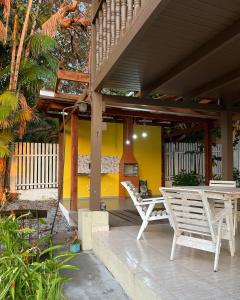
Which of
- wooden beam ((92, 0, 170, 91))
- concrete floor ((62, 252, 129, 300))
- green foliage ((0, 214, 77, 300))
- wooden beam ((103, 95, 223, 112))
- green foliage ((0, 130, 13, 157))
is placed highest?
wooden beam ((92, 0, 170, 91))

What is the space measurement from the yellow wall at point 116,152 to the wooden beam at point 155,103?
4.67 metres

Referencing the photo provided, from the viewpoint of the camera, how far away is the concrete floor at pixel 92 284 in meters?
3.00

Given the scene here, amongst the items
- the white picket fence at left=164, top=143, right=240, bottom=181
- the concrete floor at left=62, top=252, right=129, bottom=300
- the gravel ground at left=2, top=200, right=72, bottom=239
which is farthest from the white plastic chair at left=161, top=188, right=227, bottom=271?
the white picket fence at left=164, top=143, right=240, bottom=181

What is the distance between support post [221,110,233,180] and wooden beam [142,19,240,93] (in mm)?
1572

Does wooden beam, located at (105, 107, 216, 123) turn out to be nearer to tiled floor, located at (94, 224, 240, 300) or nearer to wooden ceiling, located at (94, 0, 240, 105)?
wooden ceiling, located at (94, 0, 240, 105)

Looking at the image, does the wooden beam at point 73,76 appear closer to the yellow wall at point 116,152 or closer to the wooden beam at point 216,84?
the wooden beam at point 216,84

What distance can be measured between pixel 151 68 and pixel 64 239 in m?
3.41

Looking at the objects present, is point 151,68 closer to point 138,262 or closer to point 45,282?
point 138,262

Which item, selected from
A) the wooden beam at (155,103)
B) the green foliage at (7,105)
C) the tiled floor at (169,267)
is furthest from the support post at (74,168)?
the tiled floor at (169,267)

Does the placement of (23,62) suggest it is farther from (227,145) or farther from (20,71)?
(227,145)

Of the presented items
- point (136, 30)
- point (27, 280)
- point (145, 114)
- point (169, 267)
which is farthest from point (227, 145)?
point (27, 280)

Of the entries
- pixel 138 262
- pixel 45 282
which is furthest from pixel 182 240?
pixel 45 282

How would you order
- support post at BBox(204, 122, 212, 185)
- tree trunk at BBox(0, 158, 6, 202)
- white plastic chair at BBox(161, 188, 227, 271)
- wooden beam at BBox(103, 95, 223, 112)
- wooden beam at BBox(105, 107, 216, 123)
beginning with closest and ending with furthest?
white plastic chair at BBox(161, 188, 227, 271) → wooden beam at BBox(103, 95, 223, 112) → wooden beam at BBox(105, 107, 216, 123) → support post at BBox(204, 122, 212, 185) → tree trunk at BBox(0, 158, 6, 202)

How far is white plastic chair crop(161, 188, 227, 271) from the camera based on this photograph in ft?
9.68
